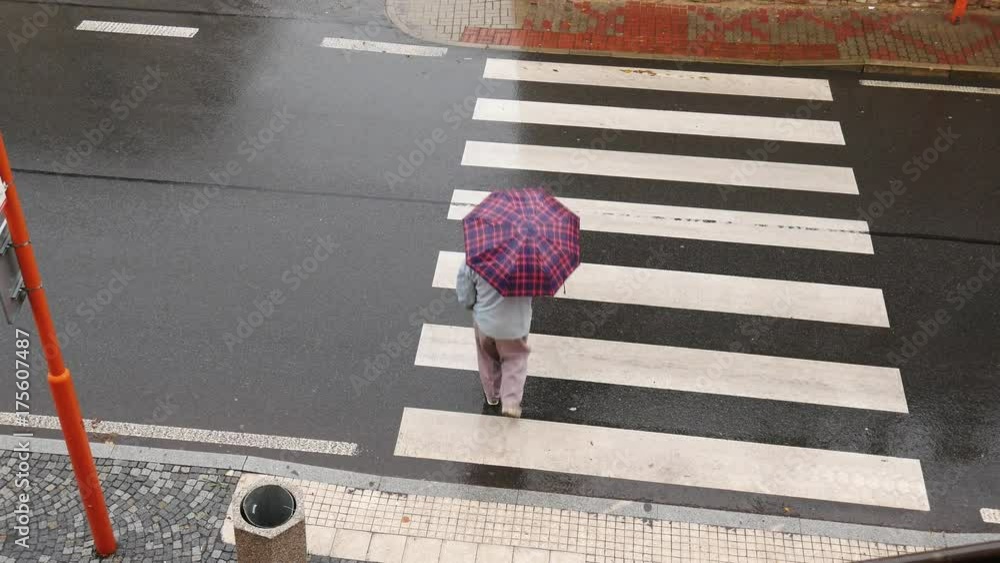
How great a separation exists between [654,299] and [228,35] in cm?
690

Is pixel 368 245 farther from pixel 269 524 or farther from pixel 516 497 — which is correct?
pixel 269 524

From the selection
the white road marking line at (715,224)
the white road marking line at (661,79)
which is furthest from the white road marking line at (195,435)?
the white road marking line at (661,79)

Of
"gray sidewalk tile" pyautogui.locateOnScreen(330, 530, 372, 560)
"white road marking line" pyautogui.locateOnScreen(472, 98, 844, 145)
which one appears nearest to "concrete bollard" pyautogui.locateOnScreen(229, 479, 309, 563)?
"gray sidewalk tile" pyautogui.locateOnScreen(330, 530, 372, 560)

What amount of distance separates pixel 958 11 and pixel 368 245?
833 cm

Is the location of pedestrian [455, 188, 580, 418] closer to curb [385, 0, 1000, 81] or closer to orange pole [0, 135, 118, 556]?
orange pole [0, 135, 118, 556]

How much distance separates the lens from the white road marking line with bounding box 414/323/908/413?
8.12 m

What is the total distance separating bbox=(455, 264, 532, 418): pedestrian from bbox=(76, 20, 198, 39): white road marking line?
284 inches

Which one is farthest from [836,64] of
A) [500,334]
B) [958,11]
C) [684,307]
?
[500,334]

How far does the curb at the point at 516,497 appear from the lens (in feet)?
23.0

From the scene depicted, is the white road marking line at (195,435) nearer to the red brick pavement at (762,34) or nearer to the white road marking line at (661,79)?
the white road marking line at (661,79)

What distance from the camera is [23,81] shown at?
38.4ft

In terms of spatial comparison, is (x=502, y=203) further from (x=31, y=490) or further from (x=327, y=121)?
(x=327, y=121)

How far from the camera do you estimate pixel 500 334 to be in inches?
284

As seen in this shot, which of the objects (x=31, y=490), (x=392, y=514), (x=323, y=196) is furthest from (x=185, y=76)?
(x=392, y=514)
